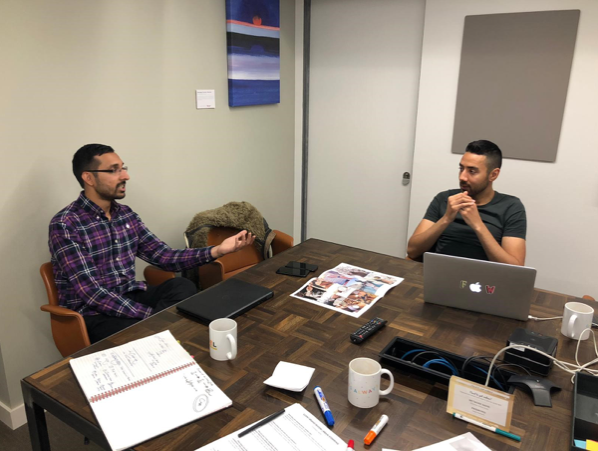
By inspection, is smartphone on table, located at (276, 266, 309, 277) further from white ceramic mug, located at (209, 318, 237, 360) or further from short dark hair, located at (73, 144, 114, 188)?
short dark hair, located at (73, 144, 114, 188)

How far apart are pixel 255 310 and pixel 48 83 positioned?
1575mm

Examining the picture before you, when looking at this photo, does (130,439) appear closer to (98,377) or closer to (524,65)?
(98,377)

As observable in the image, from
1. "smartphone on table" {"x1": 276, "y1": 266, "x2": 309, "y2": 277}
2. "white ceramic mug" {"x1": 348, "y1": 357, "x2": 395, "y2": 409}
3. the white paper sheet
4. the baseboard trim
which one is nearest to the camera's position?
the white paper sheet

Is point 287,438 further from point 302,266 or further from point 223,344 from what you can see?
point 302,266

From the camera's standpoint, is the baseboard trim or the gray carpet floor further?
the baseboard trim

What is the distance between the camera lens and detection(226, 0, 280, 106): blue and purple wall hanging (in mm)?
3369

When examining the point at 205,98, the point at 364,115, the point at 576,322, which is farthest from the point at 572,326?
the point at 364,115

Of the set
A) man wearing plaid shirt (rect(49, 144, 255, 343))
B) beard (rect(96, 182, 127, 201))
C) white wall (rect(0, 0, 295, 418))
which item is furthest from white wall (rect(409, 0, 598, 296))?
beard (rect(96, 182, 127, 201))

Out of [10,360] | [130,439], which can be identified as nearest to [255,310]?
[130,439]

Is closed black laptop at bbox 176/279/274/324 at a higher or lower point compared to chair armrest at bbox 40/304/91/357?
higher

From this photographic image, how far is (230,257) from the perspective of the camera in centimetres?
318

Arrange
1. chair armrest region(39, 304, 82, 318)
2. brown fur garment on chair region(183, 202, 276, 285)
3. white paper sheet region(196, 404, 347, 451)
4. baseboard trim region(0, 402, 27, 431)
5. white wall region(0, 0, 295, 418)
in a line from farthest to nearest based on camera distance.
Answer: brown fur garment on chair region(183, 202, 276, 285)
baseboard trim region(0, 402, 27, 431)
white wall region(0, 0, 295, 418)
chair armrest region(39, 304, 82, 318)
white paper sheet region(196, 404, 347, 451)

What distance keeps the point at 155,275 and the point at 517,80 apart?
8.78 feet

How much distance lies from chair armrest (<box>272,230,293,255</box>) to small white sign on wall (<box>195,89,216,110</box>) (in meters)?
0.99
